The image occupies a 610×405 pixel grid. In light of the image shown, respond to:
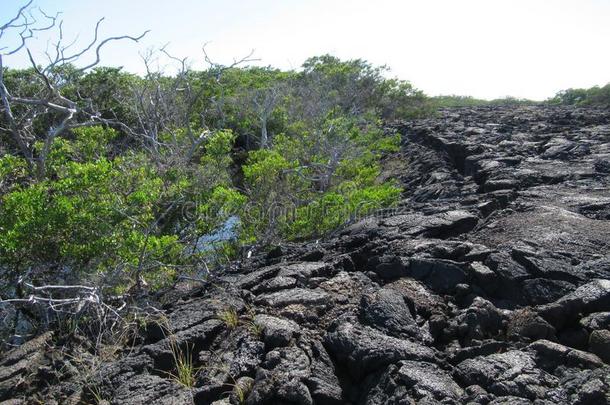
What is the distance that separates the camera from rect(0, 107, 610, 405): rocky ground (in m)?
3.73

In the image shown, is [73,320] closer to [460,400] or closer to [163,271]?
[163,271]

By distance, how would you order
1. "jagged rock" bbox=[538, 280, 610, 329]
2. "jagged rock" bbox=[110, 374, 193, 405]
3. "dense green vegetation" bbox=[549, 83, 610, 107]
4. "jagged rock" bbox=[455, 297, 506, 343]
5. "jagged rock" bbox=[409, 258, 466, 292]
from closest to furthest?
"jagged rock" bbox=[110, 374, 193, 405]
"jagged rock" bbox=[538, 280, 610, 329]
"jagged rock" bbox=[455, 297, 506, 343]
"jagged rock" bbox=[409, 258, 466, 292]
"dense green vegetation" bbox=[549, 83, 610, 107]

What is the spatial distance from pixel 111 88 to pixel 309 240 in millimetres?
11185

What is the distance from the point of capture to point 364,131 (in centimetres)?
1856

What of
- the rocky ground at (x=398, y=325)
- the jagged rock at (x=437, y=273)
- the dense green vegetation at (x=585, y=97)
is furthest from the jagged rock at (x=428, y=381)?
the dense green vegetation at (x=585, y=97)

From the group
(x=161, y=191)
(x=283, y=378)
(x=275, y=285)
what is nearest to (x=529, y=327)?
(x=283, y=378)

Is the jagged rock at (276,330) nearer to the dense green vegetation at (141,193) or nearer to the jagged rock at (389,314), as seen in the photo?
the jagged rock at (389,314)

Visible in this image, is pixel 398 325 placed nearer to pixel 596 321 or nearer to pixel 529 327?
pixel 529 327

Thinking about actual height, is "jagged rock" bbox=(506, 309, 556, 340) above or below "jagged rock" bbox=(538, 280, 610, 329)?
below

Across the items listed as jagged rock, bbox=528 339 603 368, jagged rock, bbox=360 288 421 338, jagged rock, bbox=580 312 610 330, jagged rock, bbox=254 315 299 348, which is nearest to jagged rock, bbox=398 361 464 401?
jagged rock, bbox=360 288 421 338

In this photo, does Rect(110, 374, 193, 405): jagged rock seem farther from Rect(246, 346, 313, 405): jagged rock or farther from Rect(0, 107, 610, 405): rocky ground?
Rect(246, 346, 313, 405): jagged rock

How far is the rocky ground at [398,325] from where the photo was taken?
3.73m

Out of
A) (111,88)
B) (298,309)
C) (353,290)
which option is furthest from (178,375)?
(111,88)

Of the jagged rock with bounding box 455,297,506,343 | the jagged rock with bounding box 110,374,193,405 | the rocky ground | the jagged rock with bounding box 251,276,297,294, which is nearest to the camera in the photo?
the rocky ground
